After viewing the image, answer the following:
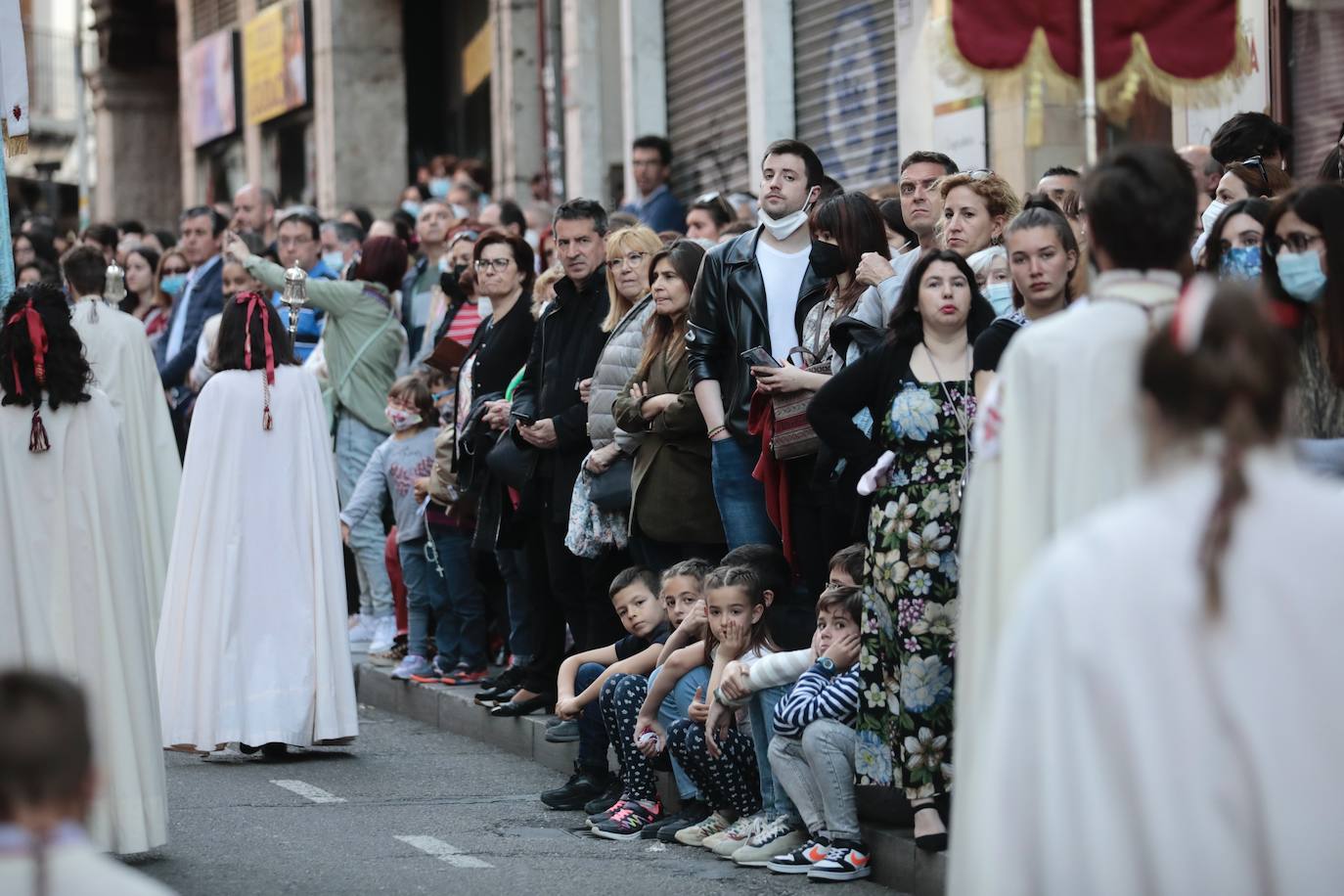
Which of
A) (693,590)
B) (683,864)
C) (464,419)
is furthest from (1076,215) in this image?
(464,419)

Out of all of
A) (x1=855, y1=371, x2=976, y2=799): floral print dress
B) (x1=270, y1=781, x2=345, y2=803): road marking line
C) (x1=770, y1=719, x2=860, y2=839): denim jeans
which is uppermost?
(x1=855, y1=371, x2=976, y2=799): floral print dress

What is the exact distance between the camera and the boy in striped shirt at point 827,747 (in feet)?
24.6

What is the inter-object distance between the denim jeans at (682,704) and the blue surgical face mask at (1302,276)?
9.85 feet

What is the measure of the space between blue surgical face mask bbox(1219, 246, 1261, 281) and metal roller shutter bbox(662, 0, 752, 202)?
37.5 ft

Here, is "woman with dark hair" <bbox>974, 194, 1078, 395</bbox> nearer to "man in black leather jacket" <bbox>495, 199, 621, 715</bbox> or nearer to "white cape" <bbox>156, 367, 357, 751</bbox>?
"man in black leather jacket" <bbox>495, 199, 621, 715</bbox>

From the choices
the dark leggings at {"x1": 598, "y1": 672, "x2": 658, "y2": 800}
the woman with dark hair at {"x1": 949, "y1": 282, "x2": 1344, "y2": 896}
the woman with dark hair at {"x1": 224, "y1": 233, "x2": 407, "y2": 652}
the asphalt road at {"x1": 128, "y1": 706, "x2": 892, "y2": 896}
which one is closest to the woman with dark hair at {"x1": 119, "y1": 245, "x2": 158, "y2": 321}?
the woman with dark hair at {"x1": 224, "y1": 233, "x2": 407, "y2": 652}

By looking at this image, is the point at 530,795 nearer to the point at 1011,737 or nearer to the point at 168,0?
the point at 1011,737

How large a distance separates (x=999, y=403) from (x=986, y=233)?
4.08m

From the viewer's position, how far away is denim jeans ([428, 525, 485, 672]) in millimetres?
11977

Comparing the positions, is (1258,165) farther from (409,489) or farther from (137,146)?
(137,146)

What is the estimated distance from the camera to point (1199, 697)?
318 cm

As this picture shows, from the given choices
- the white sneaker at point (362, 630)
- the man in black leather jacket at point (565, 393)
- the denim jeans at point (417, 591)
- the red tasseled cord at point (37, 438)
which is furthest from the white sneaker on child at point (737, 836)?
the white sneaker at point (362, 630)

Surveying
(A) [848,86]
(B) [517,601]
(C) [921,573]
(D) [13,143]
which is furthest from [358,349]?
(C) [921,573]

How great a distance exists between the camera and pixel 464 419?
11492mm
